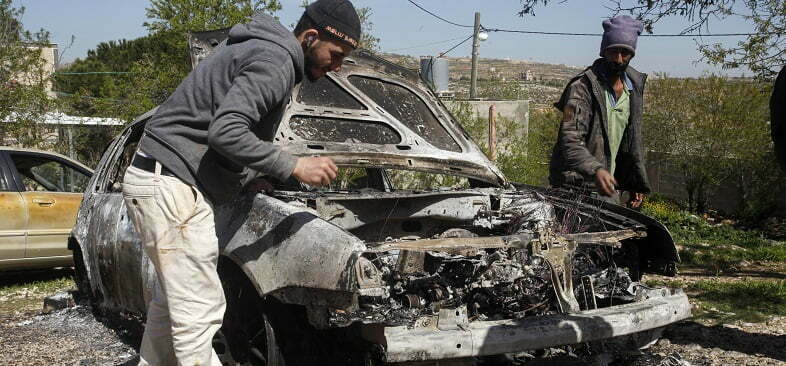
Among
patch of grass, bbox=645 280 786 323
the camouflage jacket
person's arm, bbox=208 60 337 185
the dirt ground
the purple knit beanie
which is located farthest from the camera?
patch of grass, bbox=645 280 786 323

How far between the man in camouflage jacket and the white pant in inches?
96.3

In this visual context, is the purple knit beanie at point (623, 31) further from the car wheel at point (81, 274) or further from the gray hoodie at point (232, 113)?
the car wheel at point (81, 274)

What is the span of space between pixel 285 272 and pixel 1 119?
9038mm

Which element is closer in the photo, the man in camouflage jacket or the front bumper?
the front bumper

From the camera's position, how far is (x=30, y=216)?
6914 millimetres

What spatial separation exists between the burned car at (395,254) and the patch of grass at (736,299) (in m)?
1.36

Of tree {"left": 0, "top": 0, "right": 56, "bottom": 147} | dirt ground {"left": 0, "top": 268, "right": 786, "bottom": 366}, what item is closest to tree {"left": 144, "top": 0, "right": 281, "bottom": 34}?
tree {"left": 0, "top": 0, "right": 56, "bottom": 147}

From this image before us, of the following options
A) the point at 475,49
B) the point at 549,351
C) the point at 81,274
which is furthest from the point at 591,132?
the point at 475,49

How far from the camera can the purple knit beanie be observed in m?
4.57

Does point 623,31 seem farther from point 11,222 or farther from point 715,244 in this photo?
point 715,244

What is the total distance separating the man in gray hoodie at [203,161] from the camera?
113 inches

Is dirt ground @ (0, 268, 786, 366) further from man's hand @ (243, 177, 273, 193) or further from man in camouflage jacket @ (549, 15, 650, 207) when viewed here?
man's hand @ (243, 177, 273, 193)

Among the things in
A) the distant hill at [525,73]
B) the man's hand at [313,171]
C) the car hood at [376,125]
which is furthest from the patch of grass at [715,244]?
the distant hill at [525,73]

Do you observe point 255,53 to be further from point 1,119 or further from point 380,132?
point 1,119
